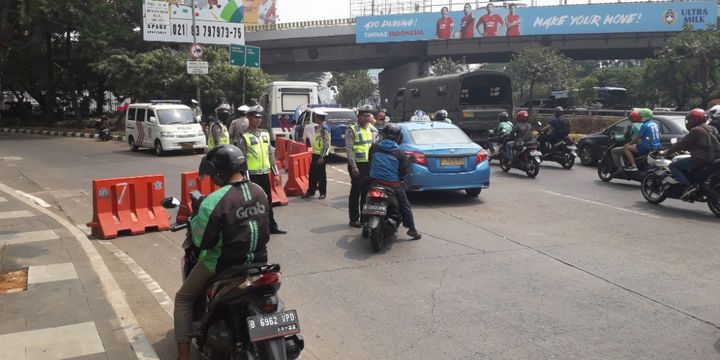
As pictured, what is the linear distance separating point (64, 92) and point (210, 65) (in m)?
13.7

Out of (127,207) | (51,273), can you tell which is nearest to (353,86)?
(127,207)

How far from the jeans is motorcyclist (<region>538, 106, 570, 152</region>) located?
593 centimetres

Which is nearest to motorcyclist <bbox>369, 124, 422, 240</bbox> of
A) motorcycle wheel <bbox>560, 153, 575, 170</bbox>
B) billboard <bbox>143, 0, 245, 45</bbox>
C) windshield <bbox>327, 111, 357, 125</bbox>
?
motorcycle wheel <bbox>560, 153, 575, 170</bbox>

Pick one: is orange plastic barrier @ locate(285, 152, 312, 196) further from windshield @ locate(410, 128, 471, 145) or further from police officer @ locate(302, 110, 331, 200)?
windshield @ locate(410, 128, 471, 145)

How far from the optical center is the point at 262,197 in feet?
12.6

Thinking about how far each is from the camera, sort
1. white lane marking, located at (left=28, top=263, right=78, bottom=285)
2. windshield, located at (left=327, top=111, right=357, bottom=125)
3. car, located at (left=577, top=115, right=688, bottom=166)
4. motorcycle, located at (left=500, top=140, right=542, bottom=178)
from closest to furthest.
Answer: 1. white lane marking, located at (left=28, top=263, right=78, bottom=285)
2. car, located at (left=577, top=115, right=688, bottom=166)
3. motorcycle, located at (left=500, top=140, right=542, bottom=178)
4. windshield, located at (left=327, top=111, right=357, bottom=125)

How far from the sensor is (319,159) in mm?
11328

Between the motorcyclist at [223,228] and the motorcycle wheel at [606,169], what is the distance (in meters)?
10.9

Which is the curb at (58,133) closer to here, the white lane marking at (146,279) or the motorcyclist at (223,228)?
the white lane marking at (146,279)

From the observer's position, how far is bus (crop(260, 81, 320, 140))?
80.6 ft

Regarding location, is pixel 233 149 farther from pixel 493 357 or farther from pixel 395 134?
pixel 395 134

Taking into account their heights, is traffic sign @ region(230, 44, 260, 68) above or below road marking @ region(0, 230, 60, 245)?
above

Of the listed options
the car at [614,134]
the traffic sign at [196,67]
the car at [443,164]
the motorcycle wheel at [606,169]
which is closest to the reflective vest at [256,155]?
the car at [443,164]

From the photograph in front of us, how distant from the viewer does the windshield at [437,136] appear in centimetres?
1094
